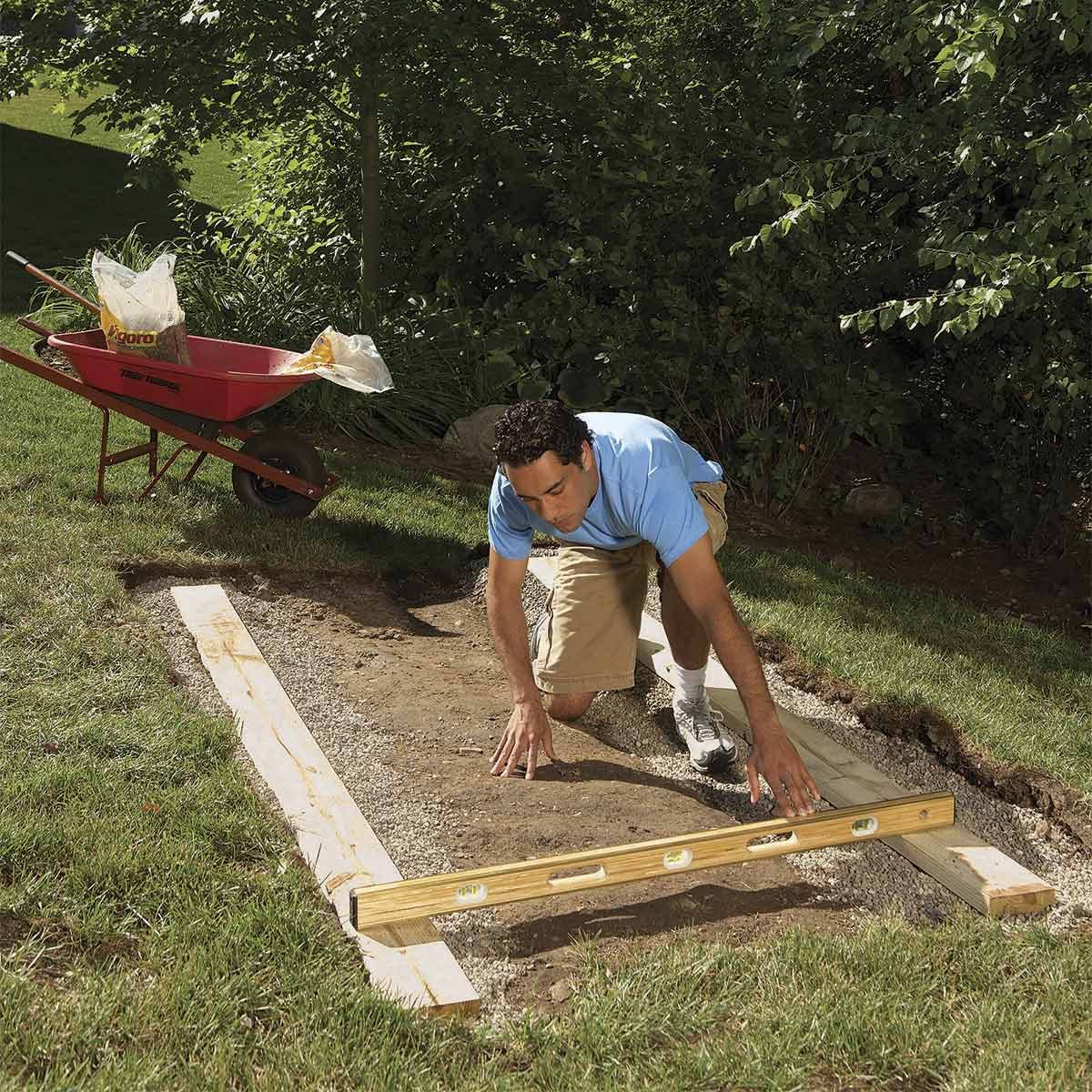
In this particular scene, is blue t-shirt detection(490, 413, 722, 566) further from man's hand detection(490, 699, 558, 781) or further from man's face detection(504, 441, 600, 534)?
man's hand detection(490, 699, 558, 781)

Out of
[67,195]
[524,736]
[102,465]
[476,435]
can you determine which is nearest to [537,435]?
[524,736]

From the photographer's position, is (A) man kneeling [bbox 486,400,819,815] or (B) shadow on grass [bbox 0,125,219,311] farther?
(B) shadow on grass [bbox 0,125,219,311]

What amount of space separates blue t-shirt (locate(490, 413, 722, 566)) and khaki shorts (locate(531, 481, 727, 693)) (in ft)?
1.20

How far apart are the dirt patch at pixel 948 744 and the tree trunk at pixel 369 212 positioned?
14.8 ft

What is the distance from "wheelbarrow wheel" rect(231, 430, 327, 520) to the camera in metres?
5.88

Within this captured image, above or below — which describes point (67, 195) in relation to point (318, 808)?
above

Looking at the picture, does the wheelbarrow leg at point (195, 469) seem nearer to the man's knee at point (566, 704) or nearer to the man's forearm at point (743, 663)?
the man's knee at point (566, 704)

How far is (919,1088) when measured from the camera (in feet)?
8.27

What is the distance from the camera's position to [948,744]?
430 centimetres

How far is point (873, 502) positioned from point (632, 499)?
5.07m

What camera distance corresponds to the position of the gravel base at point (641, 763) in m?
3.27

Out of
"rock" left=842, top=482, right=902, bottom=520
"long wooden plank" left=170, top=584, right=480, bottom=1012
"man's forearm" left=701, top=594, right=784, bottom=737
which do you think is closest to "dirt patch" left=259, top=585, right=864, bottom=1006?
"long wooden plank" left=170, top=584, right=480, bottom=1012

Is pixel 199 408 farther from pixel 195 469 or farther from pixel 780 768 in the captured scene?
pixel 780 768

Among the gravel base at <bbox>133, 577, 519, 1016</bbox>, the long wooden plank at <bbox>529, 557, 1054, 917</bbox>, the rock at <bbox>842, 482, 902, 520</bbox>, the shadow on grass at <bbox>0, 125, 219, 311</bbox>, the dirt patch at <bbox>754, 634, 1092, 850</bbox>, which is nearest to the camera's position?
the gravel base at <bbox>133, 577, 519, 1016</bbox>
